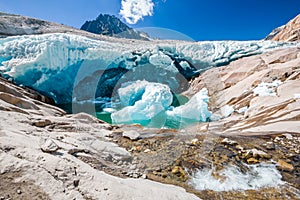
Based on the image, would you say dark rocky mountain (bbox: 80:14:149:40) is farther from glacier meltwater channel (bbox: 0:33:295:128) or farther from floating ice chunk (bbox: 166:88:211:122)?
floating ice chunk (bbox: 166:88:211:122)

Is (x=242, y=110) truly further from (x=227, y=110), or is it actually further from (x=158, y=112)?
(x=158, y=112)

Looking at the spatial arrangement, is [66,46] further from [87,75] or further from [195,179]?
[195,179]

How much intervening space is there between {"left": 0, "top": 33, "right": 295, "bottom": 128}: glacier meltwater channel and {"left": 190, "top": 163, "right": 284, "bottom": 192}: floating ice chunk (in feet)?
21.6

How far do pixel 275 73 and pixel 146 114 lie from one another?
9.05m

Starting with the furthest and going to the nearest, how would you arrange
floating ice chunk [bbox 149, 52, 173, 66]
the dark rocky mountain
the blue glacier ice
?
the dark rocky mountain < floating ice chunk [bbox 149, 52, 173, 66] < the blue glacier ice

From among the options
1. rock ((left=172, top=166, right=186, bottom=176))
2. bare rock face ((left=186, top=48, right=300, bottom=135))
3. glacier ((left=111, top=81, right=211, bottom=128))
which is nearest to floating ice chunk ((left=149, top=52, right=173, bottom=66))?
bare rock face ((left=186, top=48, right=300, bottom=135))

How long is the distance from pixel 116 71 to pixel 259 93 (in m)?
12.2

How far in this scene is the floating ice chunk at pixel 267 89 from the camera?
379 inches

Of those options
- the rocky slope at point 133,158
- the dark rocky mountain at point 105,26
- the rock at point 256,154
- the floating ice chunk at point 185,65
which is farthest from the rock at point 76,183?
the dark rocky mountain at point 105,26

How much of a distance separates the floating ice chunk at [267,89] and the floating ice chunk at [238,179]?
7.39m

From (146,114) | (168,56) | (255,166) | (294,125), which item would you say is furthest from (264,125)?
(168,56)

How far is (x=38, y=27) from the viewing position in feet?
66.0

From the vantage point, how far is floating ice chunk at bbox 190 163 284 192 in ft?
9.80

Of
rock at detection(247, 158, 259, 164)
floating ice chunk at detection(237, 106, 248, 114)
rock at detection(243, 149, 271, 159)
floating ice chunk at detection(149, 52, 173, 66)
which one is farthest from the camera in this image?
floating ice chunk at detection(149, 52, 173, 66)
